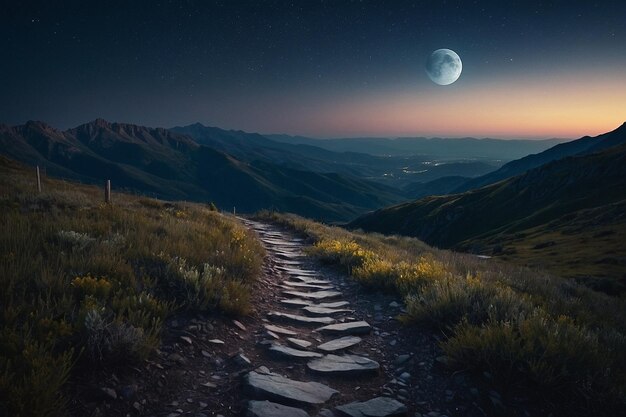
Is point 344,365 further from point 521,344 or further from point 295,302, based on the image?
point 295,302

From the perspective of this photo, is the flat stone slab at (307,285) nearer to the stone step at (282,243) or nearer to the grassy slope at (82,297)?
the grassy slope at (82,297)

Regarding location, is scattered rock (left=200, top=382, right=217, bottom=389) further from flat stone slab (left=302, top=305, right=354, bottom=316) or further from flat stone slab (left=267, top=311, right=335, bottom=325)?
flat stone slab (left=302, top=305, right=354, bottom=316)

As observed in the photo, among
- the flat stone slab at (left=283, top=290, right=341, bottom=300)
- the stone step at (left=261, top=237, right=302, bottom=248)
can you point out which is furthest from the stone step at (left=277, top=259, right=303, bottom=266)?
the flat stone slab at (left=283, top=290, right=341, bottom=300)

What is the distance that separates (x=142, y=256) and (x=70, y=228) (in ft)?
6.83

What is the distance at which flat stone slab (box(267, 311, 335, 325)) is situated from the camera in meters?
6.47

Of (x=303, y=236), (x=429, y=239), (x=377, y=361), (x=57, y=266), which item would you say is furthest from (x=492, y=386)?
(x=429, y=239)

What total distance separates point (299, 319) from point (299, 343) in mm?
1169

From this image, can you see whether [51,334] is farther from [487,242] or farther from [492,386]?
[487,242]

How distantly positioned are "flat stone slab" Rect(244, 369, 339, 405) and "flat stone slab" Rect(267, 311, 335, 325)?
7.12ft

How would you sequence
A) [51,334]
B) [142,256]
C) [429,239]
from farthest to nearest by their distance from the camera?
[429,239]
[142,256]
[51,334]

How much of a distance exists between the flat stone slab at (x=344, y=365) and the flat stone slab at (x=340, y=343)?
0.79 feet

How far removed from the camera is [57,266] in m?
4.98

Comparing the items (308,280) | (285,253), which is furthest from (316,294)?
(285,253)

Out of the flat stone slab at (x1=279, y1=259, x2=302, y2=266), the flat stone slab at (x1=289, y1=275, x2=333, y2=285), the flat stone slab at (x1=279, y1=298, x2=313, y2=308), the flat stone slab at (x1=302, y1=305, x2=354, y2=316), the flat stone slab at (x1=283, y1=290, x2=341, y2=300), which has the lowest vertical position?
the flat stone slab at (x1=279, y1=259, x2=302, y2=266)
